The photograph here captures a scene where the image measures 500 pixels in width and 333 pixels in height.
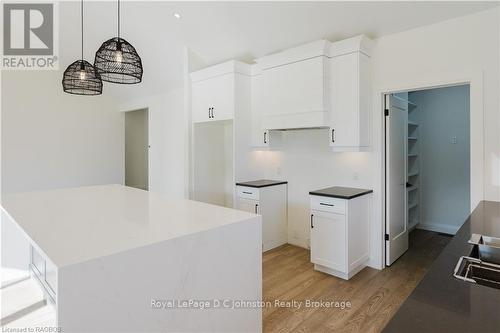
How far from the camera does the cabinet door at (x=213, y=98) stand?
3.93 metres

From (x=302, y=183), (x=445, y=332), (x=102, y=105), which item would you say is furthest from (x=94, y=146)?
(x=445, y=332)

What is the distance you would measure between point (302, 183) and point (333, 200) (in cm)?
93

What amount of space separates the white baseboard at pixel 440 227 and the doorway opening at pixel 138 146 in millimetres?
6279

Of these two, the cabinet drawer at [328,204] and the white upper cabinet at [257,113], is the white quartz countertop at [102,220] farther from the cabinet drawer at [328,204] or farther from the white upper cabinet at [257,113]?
the white upper cabinet at [257,113]

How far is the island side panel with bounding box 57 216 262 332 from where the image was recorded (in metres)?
1.13

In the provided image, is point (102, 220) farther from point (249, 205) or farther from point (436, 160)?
point (436, 160)

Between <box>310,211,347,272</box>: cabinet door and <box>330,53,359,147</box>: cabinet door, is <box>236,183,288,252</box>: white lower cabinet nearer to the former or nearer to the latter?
<box>310,211,347,272</box>: cabinet door

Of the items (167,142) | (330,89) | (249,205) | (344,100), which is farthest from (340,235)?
(167,142)

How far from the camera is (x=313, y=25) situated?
3246 millimetres

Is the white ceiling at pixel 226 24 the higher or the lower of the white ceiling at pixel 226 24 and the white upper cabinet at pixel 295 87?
the higher

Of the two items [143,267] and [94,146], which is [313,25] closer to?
[143,267]

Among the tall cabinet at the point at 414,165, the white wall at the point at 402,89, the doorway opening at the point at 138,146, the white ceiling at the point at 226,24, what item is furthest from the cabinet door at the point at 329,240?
the doorway opening at the point at 138,146

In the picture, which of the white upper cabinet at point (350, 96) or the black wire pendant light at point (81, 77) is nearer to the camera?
the black wire pendant light at point (81, 77)

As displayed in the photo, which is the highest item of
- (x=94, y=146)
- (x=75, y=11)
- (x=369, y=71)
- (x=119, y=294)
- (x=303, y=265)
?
(x=75, y=11)
